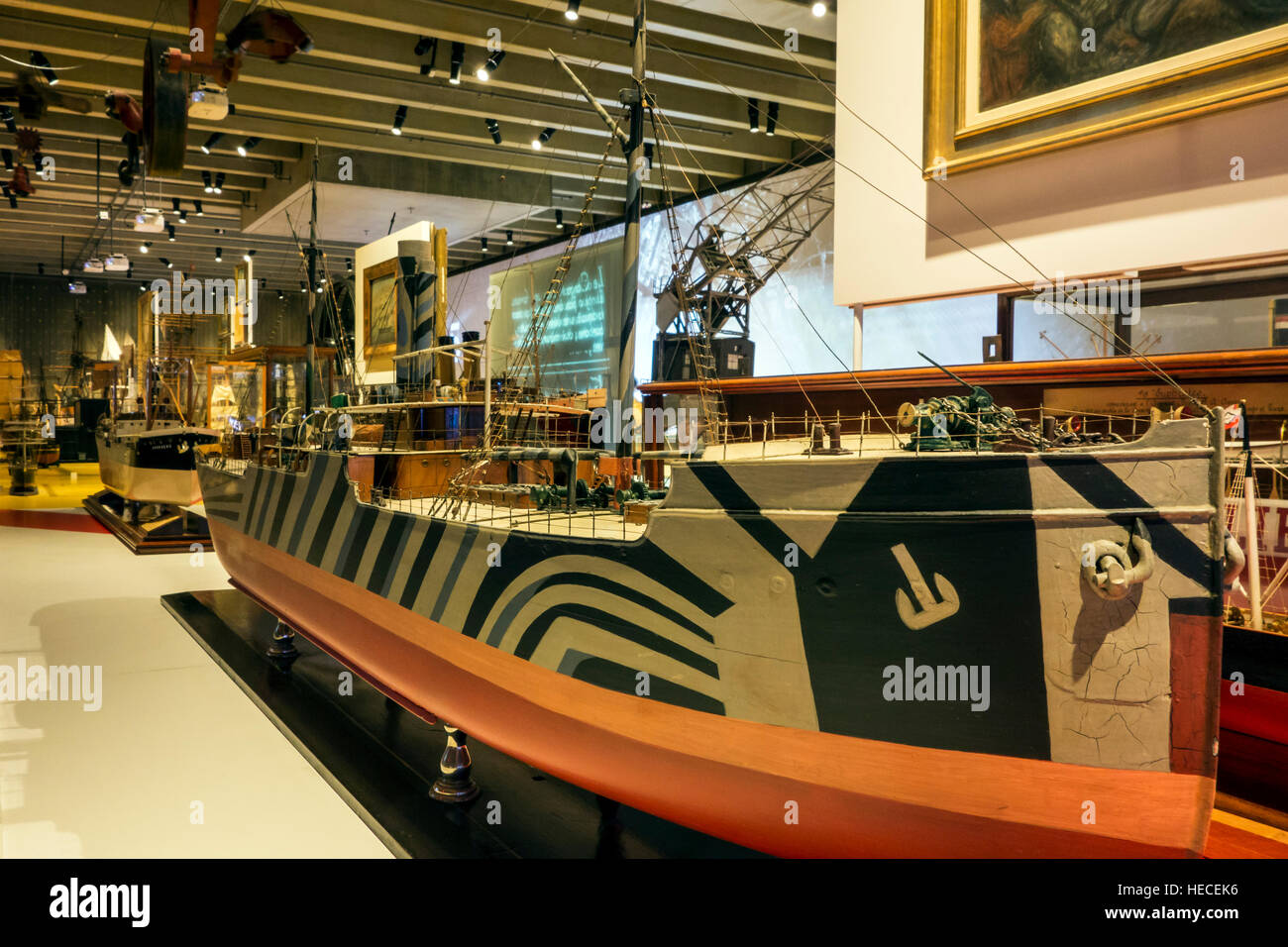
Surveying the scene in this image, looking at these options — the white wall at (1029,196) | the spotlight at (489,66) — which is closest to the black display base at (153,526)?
the spotlight at (489,66)

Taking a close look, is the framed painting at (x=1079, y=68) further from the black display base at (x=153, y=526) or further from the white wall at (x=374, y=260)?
the black display base at (x=153, y=526)

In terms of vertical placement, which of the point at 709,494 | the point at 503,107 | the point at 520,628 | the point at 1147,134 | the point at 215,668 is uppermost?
the point at 503,107

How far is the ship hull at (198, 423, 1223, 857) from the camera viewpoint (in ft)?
8.27

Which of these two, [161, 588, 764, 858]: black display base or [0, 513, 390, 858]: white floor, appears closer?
[161, 588, 764, 858]: black display base

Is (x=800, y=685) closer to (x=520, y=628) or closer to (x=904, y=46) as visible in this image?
(x=520, y=628)

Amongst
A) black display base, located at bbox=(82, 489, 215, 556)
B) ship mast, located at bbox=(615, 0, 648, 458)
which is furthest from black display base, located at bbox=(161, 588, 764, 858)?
black display base, located at bbox=(82, 489, 215, 556)

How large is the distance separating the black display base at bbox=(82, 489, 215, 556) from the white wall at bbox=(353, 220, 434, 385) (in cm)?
435

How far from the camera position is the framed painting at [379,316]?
8242 mm

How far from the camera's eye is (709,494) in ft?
10.2

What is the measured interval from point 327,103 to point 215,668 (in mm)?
8278

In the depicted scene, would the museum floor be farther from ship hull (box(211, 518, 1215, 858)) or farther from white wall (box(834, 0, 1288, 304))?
white wall (box(834, 0, 1288, 304))

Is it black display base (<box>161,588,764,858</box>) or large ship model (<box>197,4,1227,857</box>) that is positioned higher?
large ship model (<box>197,4,1227,857</box>)

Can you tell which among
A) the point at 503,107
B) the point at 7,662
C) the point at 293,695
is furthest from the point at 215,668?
the point at 503,107

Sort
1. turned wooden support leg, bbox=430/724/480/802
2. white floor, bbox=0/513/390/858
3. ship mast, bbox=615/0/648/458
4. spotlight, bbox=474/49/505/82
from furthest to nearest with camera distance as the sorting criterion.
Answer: spotlight, bbox=474/49/505/82
ship mast, bbox=615/0/648/458
turned wooden support leg, bbox=430/724/480/802
white floor, bbox=0/513/390/858
